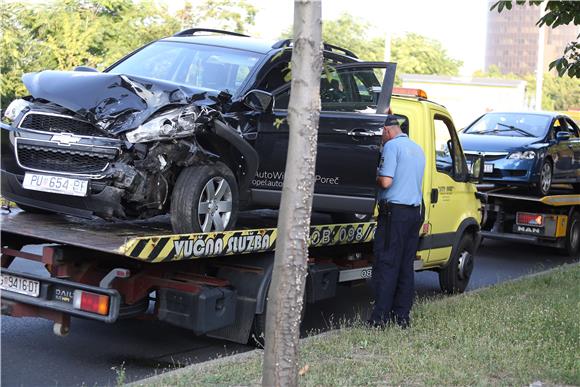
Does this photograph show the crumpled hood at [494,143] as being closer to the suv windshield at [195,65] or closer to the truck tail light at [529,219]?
the truck tail light at [529,219]

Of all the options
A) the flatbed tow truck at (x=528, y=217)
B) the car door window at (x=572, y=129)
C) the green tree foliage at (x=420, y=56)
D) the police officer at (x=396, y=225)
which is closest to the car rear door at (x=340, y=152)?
the police officer at (x=396, y=225)

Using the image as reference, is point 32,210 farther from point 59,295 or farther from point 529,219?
point 529,219

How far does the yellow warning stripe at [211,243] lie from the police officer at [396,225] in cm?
50

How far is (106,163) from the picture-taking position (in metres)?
5.99

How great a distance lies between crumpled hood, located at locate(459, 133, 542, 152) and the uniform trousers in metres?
6.20

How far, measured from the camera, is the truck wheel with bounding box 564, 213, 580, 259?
13781 mm

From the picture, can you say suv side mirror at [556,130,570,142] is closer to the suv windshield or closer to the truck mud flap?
the suv windshield

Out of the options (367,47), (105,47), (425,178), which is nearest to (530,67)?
(367,47)

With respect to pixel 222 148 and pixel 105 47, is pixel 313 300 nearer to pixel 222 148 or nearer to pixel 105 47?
pixel 222 148

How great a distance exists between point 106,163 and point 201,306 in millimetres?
1305

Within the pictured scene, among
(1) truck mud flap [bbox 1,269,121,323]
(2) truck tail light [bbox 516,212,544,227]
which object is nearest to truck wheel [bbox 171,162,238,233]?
(1) truck mud flap [bbox 1,269,121,323]

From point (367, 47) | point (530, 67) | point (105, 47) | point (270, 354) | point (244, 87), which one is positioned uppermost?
point (530, 67)

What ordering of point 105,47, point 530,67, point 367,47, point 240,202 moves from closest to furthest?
point 240,202, point 105,47, point 367,47, point 530,67

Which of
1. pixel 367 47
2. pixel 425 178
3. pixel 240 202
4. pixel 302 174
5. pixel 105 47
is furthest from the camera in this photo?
pixel 367 47
